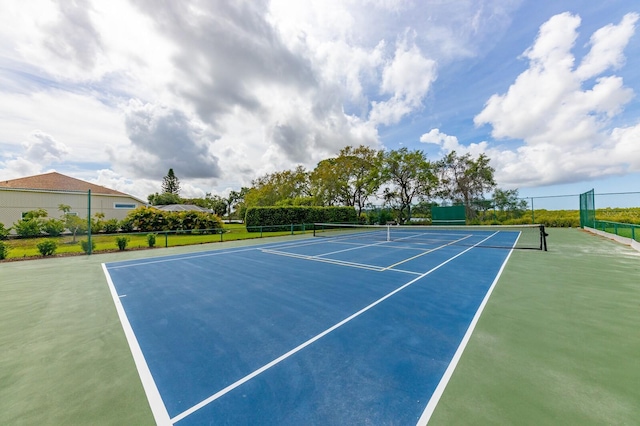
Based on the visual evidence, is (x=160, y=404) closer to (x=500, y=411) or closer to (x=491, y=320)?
(x=500, y=411)

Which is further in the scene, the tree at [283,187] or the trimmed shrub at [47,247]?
the tree at [283,187]

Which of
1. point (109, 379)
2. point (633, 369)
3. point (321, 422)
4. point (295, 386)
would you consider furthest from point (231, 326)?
point (633, 369)

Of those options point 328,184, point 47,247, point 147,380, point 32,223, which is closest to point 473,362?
point 147,380

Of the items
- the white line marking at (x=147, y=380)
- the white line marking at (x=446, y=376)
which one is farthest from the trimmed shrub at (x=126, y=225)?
the white line marking at (x=446, y=376)

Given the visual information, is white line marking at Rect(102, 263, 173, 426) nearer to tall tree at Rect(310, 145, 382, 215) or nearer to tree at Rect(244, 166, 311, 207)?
tall tree at Rect(310, 145, 382, 215)

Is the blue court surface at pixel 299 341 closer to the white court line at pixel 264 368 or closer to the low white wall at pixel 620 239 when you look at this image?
the white court line at pixel 264 368

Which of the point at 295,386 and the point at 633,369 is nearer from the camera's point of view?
the point at 295,386

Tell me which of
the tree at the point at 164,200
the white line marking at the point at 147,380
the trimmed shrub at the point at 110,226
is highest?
the tree at the point at 164,200

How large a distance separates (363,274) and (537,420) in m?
4.84

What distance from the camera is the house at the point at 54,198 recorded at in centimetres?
1175

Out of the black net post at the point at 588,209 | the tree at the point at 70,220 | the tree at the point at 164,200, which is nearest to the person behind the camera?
the tree at the point at 70,220

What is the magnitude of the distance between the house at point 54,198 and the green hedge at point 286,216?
10047mm

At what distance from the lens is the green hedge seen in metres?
21.8

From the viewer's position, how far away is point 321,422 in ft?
6.48
